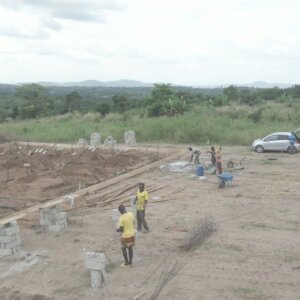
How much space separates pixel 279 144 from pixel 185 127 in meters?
7.87

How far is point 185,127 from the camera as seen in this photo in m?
33.1

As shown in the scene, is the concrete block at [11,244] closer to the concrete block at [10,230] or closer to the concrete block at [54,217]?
the concrete block at [10,230]

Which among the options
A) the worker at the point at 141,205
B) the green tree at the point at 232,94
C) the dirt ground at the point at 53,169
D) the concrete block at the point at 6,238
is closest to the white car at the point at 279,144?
the dirt ground at the point at 53,169

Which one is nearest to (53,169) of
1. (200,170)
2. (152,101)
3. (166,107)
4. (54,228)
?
(200,170)

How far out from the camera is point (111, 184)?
19.9 meters

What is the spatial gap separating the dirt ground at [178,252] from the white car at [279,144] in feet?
29.4

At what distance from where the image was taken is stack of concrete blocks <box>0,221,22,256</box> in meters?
11.9

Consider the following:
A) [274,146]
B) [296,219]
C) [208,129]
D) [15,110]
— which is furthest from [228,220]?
[15,110]

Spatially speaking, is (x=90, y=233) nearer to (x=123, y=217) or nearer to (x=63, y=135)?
(x=123, y=217)

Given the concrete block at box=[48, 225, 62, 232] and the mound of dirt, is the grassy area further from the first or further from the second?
the mound of dirt

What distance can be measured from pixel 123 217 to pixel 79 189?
8.35 metres

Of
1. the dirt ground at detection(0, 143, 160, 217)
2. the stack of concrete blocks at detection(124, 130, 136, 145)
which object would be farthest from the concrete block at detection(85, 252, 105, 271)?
the stack of concrete blocks at detection(124, 130, 136, 145)

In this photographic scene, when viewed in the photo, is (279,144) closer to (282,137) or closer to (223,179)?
(282,137)

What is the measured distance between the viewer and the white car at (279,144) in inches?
1051
